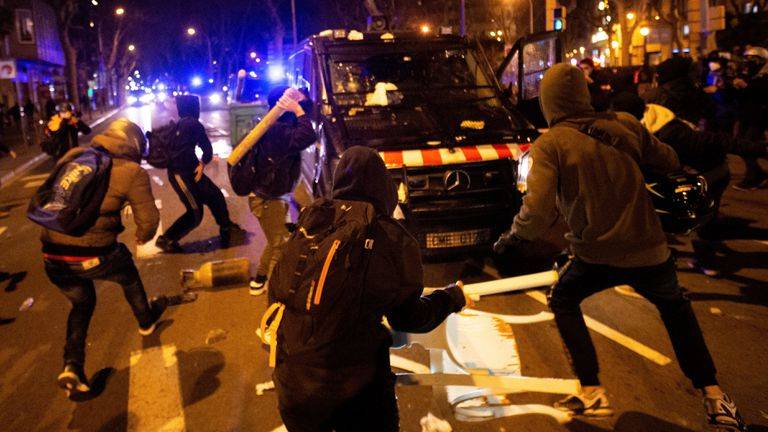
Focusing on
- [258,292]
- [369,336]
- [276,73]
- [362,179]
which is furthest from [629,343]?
[276,73]

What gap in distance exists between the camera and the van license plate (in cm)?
540

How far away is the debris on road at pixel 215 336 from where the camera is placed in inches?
183

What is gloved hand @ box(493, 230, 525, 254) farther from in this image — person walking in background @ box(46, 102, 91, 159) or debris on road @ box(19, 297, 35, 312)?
person walking in background @ box(46, 102, 91, 159)

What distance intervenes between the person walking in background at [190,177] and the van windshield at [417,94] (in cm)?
185

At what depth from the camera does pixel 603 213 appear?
2.91m

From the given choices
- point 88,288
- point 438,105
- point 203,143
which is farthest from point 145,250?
point 438,105

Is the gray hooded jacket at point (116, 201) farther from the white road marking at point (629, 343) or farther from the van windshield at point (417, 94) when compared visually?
the white road marking at point (629, 343)

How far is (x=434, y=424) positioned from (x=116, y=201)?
8.39ft

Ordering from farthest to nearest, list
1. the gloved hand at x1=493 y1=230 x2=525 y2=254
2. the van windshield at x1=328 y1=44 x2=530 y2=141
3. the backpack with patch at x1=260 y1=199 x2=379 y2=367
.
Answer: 1. the van windshield at x1=328 y1=44 x2=530 y2=141
2. the gloved hand at x1=493 y1=230 x2=525 y2=254
3. the backpack with patch at x1=260 y1=199 x2=379 y2=367

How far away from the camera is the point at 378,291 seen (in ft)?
6.72

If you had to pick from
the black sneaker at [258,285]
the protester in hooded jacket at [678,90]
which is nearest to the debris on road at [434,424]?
the black sneaker at [258,285]

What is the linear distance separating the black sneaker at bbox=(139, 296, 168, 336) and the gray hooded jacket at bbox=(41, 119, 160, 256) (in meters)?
0.90

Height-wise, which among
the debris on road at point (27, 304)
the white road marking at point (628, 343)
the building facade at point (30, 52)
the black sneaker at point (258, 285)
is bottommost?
the white road marking at point (628, 343)

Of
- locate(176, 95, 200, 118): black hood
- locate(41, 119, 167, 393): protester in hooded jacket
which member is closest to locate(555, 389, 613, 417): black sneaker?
locate(41, 119, 167, 393): protester in hooded jacket
